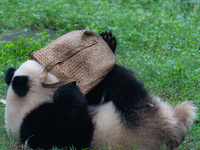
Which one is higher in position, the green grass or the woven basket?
the woven basket

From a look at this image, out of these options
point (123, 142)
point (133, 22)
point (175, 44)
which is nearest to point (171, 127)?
point (123, 142)

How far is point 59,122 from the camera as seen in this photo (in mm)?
3172

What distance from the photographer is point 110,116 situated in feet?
11.3

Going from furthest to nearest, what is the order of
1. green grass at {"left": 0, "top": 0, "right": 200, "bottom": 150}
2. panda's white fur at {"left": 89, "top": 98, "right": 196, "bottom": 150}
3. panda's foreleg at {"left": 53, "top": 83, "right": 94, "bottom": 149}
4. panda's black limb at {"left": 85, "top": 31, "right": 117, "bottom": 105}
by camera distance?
green grass at {"left": 0, "top": 0, "right": 200, "bottom": 150}
panda's black limb at {"left": 85, "top": 31, "right": 117, "bottom": 105}
panda's white fur at {"left": 89, "top": 98, "right": 196, "bottom": 150}
panda's foreleg at {"left": 53, "top": 83, "right": 94, "bottom": 149}

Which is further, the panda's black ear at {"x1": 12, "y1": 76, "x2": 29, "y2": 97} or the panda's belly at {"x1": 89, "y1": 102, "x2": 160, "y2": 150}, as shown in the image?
the panda's belly at {"x1": 89, "y1": 102, "x2": 160, "y2": 150}

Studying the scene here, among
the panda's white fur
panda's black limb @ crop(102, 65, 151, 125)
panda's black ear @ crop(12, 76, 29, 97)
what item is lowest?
the panda's white fur

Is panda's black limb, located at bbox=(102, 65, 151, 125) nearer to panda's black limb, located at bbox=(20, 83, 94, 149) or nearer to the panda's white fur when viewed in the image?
the panda's white fur

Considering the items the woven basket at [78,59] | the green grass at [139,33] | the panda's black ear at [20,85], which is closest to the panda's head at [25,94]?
the panda's black ear at [20,85]

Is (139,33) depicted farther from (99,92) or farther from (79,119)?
(79,119)

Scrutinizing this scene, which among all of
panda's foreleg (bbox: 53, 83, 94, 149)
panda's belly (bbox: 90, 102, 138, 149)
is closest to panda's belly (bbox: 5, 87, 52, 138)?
panda's foreleg (bbox: 53, 83, 94, 149)

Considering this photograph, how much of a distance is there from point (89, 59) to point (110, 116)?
2.12 feet

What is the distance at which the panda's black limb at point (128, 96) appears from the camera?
339cm

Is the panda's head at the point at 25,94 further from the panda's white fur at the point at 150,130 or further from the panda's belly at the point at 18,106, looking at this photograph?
the panda's white fur at the point at 150,130

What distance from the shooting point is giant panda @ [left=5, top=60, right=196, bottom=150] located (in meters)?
3.17
